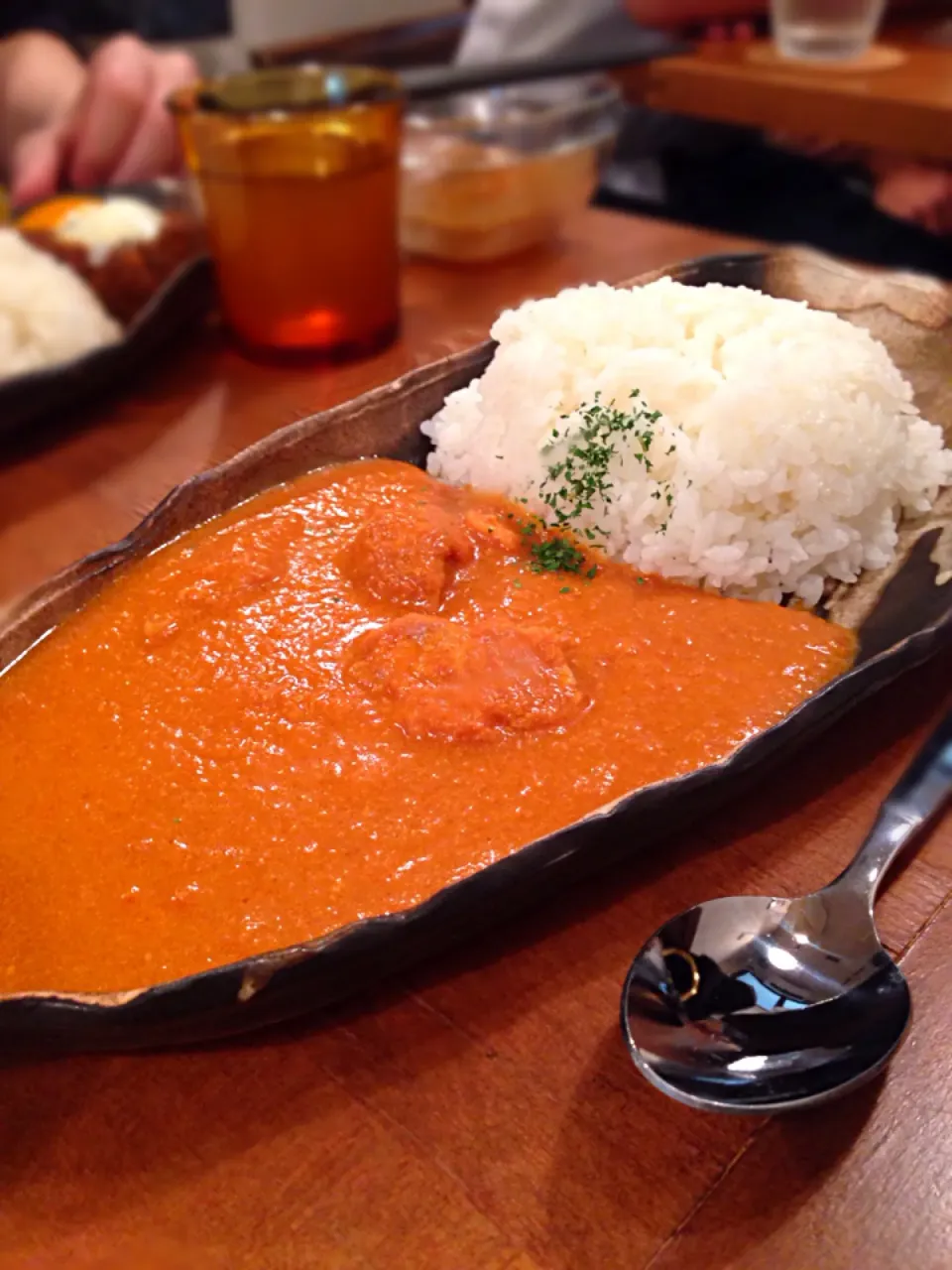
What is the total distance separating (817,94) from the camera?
2.56 meters

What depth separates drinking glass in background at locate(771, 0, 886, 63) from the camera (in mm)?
2879

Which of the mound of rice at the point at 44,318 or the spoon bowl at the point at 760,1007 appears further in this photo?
the mound of rice at the point at 44,318

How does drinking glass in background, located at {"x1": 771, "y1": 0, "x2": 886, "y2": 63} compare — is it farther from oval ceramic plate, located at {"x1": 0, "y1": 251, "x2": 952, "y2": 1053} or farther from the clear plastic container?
oval ceramic plate, located at {"x1": 0, "y1": 251, "x2": 952, "y2": 1053}

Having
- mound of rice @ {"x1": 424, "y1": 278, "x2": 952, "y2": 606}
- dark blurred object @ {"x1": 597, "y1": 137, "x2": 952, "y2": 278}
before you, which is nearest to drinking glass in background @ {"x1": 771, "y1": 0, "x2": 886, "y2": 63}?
dark blurred object @ {"x1": 597, "y1": 137, "x2": 952, "y2": 278}

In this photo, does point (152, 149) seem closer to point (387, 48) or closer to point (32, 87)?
point (32, 87)

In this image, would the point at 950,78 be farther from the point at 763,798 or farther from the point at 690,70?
the point at 763,798

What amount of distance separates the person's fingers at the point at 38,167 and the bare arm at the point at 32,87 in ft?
1.31

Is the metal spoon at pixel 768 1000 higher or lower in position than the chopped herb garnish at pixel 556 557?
lower

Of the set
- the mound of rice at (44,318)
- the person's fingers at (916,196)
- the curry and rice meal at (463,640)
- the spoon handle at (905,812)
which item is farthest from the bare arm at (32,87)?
the spoon handle at (905,812)

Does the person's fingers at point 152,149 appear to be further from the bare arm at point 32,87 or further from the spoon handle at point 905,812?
the spoon handle at point 905,812

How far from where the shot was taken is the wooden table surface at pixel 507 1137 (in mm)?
754

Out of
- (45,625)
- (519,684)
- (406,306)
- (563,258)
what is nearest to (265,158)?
(406,306)

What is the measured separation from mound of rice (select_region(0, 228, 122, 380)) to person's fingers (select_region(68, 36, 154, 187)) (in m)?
0.85

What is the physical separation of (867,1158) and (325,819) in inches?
20.6
